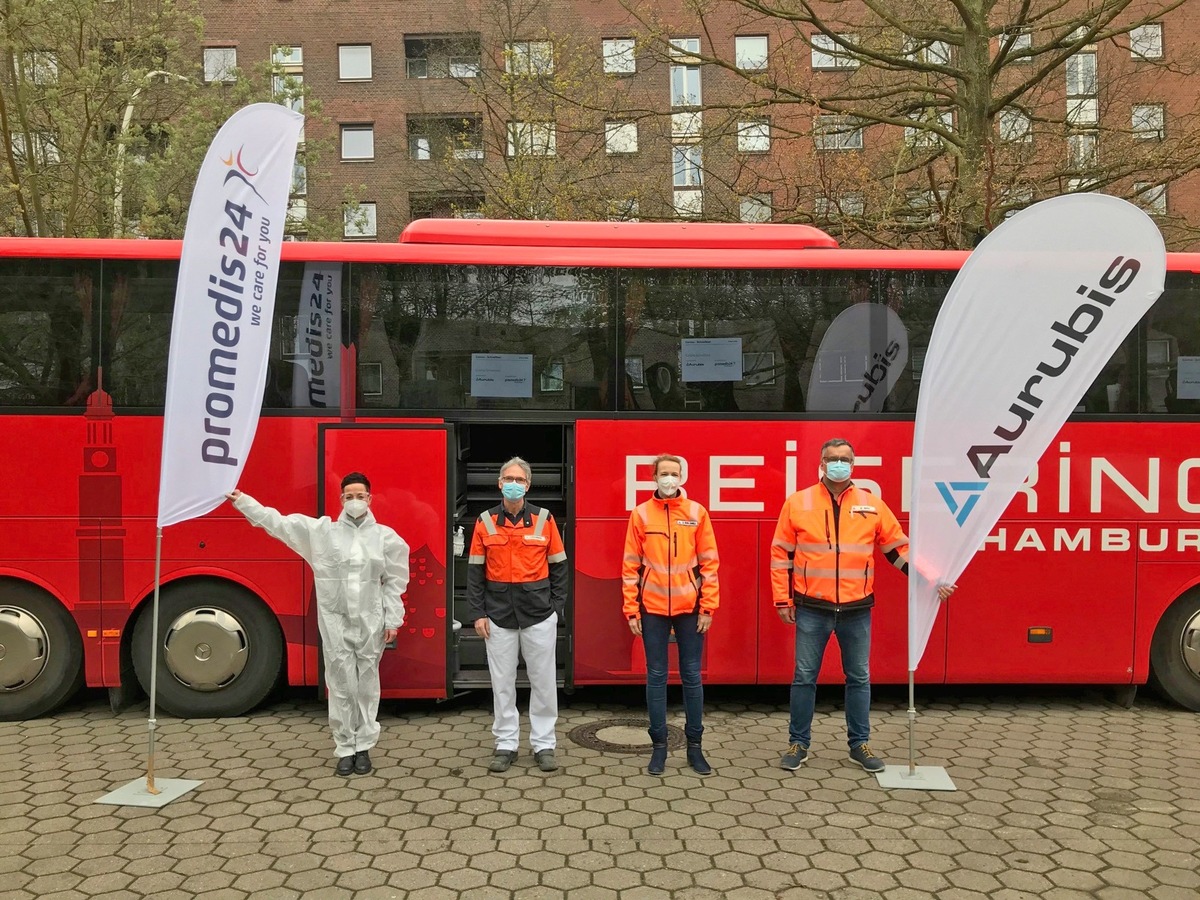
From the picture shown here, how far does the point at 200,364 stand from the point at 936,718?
5.29 meters

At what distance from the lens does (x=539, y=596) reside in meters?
5.33

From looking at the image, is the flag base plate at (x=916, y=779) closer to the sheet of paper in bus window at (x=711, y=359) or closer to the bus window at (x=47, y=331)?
the sheet of paper in bus window at (x=711, y=359)

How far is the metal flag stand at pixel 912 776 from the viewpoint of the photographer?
509 cm

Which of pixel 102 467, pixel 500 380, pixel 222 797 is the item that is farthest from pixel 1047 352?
pixel 102 467

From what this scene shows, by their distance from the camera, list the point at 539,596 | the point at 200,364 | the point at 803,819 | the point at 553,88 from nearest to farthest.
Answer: the point at 803,819 < the point at 200,364 < the point at 539,596 < the point at 553,88

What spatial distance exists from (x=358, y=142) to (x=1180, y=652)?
31.5 metres

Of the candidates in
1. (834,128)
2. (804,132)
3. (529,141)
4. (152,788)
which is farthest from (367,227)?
(152,788)

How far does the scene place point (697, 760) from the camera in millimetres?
5340

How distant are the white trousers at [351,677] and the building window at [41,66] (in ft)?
35.7

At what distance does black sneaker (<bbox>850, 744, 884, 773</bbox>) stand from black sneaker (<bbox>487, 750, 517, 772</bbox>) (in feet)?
6.51

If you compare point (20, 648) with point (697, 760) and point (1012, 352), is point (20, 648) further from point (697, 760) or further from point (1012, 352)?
point (1012, 352)

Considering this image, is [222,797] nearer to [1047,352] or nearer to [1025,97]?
[1047,352]

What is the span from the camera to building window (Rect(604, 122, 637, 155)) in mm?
12891

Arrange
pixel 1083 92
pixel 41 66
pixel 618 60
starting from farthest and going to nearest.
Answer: pixel 1083 92 → pixel 618 60 → pixel 41 66
